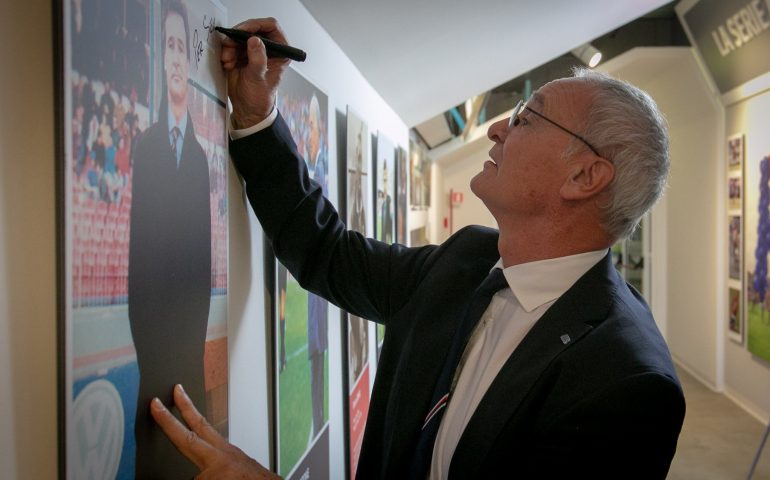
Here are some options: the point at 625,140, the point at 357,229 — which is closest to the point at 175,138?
the point at 625,140

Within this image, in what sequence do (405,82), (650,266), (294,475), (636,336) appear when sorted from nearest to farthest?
(636,336) → (294,475) → (405,82) → (650,266)

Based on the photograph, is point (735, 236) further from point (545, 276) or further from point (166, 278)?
point (166, 278)

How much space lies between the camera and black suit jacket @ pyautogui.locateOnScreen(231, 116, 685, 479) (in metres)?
1.17

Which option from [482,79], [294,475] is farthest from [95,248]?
[482,79]

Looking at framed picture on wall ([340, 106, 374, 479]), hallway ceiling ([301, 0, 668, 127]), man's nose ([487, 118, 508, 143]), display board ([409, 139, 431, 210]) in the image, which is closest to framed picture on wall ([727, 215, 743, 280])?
display board ([409, 139, 431, 210])

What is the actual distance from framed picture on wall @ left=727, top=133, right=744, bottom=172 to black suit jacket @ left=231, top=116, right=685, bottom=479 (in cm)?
584

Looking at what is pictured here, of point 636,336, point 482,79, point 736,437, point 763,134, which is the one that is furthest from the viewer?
point 763,134

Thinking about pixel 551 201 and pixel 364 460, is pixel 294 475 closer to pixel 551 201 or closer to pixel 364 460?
pixel 364 460

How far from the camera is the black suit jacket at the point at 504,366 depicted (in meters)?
1.17

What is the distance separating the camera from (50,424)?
727mm

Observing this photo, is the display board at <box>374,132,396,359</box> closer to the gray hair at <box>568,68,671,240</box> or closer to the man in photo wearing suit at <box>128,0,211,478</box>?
the gray hair at <box>568,68,671,240</box>

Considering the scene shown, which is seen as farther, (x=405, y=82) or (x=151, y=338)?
(x=405, y=82)

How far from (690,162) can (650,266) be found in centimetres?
248

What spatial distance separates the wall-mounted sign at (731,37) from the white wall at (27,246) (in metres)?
5.89
